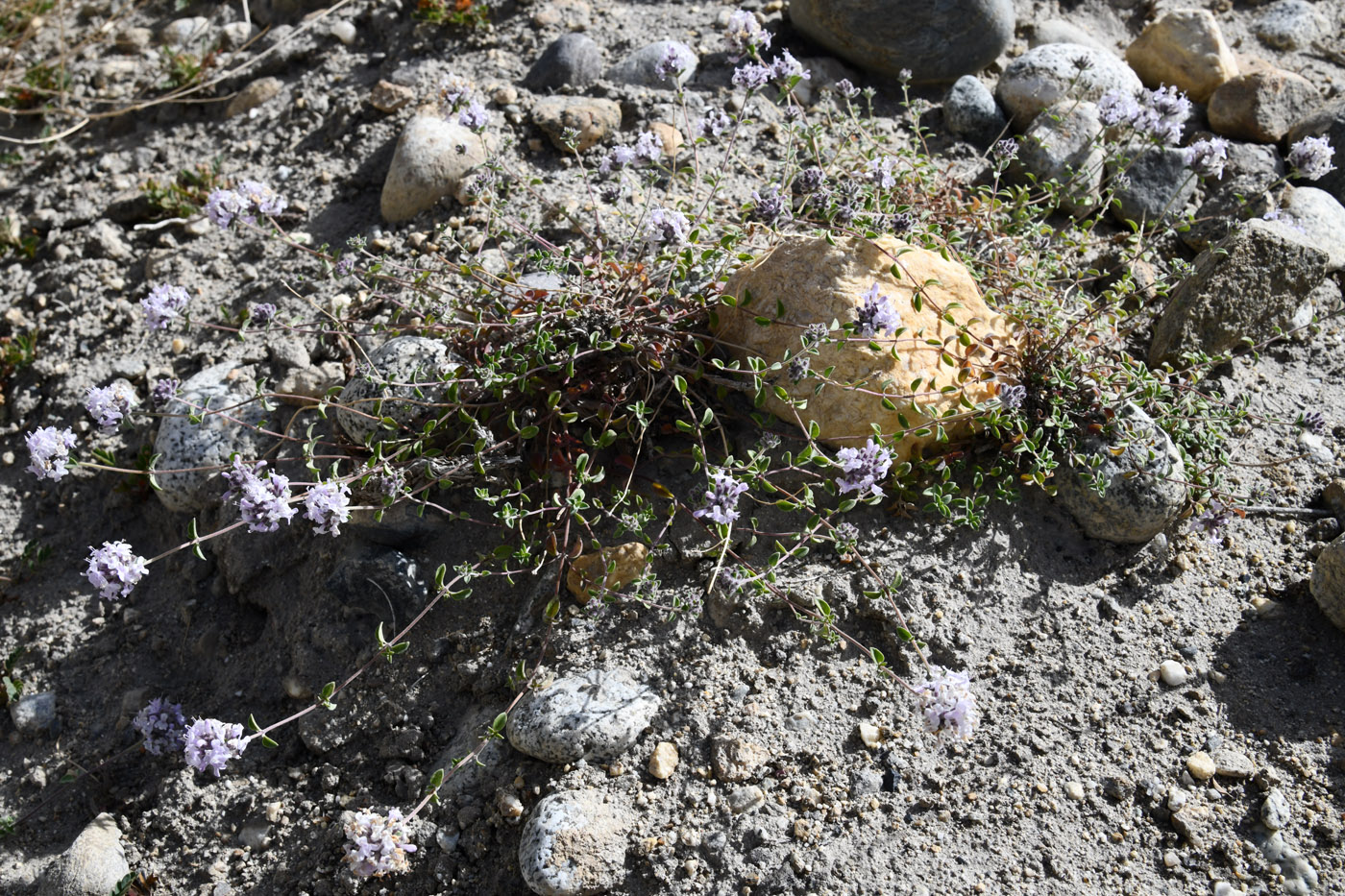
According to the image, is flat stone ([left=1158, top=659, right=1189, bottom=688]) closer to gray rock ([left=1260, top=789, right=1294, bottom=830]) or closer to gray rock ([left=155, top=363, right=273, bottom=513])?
gray rock ([left=1260, top=789, right=1294, bottom=830])

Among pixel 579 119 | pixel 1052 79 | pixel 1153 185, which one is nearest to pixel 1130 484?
pixel 1153 185

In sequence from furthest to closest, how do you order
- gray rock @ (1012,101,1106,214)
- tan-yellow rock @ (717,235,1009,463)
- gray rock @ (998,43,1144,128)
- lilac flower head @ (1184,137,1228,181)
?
gray rock @ (998,43,1144,128) < gray rock @ (1012,101,1106,214) < lilac flower head @ (1184,137,1228,181) < tan-yellow rock @ (717,235,1009,463)

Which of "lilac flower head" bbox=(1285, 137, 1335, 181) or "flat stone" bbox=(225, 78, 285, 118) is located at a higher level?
"lilac flower head" bbox=(1285, 137, 1335, 181)

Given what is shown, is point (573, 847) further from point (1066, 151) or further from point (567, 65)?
point (567, 65)

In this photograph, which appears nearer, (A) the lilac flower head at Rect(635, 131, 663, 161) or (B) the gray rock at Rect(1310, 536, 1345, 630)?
(B) the gray rock at Rect(1310, 536, 1345, 630)

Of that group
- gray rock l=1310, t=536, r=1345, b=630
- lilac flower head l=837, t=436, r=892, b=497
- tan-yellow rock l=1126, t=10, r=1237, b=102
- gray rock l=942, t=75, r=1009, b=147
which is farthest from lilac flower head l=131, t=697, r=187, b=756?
tan-yellow rock l=1126, t=10, r=1237, b=102

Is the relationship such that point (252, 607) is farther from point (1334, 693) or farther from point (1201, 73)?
point (1201, 73)

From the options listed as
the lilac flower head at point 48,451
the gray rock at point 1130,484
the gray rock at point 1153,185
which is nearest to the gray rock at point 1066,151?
the gray rock at point 1153,185
